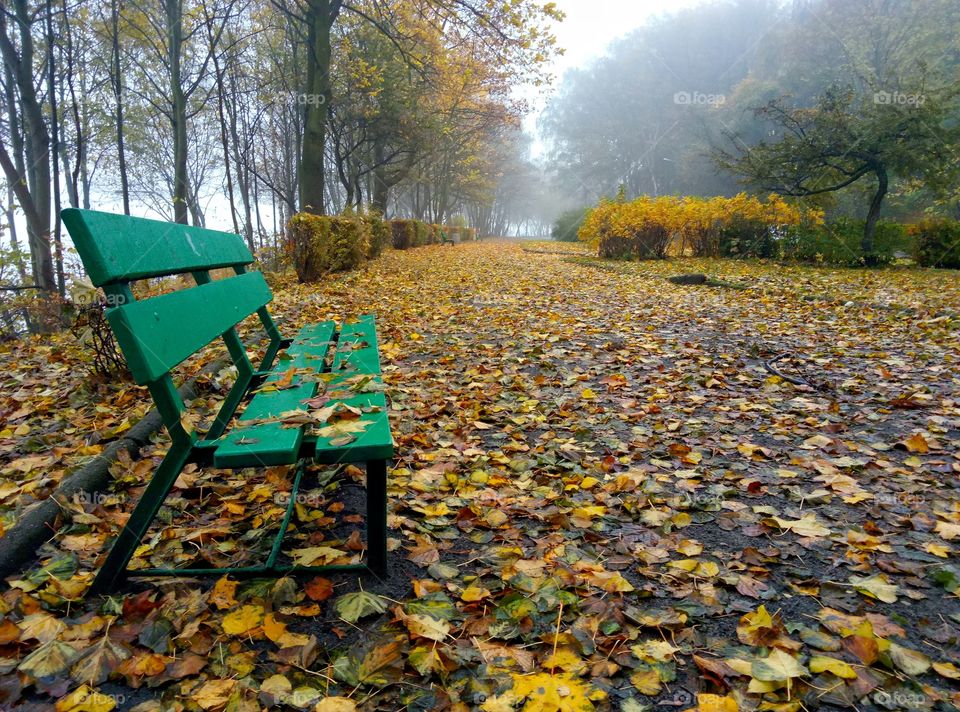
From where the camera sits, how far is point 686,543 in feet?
6.55

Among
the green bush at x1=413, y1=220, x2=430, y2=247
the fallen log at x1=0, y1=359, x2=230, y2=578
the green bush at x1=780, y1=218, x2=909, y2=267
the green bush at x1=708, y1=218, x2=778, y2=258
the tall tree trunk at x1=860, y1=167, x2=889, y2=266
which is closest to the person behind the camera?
the fallen log at x1=0, y1=359, x2=230, y2=578

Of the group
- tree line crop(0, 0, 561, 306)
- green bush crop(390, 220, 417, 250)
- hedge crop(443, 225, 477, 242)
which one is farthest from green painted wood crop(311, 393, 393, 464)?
hedge crop(443, 225, 477, 242)

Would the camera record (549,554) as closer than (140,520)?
No

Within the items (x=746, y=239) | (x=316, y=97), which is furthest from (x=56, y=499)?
(x=746, y=239)

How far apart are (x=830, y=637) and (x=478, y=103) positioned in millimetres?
22097

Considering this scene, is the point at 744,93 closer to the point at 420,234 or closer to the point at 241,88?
the point at 420,234

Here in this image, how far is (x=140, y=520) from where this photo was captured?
63.4 inches

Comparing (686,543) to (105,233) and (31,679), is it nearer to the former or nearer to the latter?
(31,679)

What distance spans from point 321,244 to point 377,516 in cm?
753

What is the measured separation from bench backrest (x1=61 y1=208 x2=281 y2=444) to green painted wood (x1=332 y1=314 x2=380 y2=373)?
517 mm

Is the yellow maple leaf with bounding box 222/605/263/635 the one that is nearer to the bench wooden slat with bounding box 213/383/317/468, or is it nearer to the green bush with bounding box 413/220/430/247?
the bench wooden slat with bounding box 213/383/317/468

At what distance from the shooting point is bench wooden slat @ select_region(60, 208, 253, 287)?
4.58 ft

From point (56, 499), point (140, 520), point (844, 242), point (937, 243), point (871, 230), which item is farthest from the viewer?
point (844, 242)

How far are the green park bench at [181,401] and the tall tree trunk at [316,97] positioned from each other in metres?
9.11
